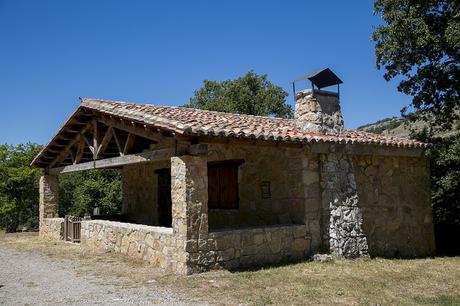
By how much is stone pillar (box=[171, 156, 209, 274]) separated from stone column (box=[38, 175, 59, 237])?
844cm

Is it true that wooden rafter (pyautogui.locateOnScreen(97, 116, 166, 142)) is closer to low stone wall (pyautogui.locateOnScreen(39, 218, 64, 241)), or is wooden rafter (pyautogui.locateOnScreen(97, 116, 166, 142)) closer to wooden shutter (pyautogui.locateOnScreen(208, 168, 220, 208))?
wooden shutter (pyautogui.locateOnScreen(208, 168, 220, 208))

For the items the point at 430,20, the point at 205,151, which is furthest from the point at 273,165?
the point at 430,20

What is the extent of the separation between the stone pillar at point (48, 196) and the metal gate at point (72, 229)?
2066 mm

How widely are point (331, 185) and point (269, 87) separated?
2044 cm

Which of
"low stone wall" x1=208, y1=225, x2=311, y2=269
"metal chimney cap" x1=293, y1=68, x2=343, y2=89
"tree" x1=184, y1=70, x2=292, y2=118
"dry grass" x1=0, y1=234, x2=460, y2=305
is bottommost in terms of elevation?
"dry grass" x1=0, y1=234, x2=460, y2=305

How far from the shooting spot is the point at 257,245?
8.21 metres

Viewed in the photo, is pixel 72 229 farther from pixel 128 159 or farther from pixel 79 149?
pixel 128 159

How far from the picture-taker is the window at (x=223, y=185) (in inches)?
426

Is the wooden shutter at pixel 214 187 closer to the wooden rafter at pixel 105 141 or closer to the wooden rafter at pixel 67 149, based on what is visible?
the wooden rafter at pixel 105 141

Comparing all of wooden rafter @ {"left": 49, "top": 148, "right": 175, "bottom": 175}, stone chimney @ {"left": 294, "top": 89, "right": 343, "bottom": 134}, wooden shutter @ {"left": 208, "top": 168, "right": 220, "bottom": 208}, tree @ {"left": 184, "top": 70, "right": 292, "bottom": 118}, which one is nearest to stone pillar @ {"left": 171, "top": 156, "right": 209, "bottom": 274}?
wooden rafter @ {"left": 49, "top": 148, "right": 175, "bottom": 175}

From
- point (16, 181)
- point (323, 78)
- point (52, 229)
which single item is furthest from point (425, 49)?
point (16, 181)

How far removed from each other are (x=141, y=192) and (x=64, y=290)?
758cm

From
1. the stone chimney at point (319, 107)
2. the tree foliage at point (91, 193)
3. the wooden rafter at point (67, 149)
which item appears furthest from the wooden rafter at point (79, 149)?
the tree foliage at point (91, 193)

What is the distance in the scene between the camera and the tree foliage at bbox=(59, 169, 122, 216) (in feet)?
75.5
